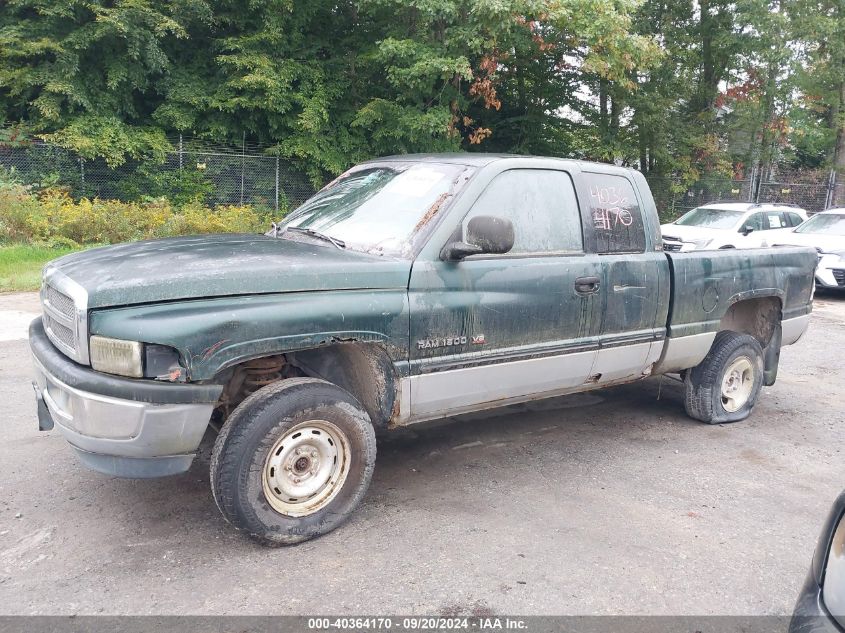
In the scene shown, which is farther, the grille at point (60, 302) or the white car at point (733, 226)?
the white car at point (733, 226)

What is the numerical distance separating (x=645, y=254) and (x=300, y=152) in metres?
14.1

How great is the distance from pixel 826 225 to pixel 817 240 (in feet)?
3.07

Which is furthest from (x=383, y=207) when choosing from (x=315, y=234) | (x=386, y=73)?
(x=386, y=73)

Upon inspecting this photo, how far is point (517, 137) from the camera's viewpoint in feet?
70.2

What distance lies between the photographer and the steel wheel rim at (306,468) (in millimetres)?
3438

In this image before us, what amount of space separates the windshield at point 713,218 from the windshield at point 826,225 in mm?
1383

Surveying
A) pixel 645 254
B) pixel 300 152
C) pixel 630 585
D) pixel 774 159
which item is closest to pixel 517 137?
pixel 300 152

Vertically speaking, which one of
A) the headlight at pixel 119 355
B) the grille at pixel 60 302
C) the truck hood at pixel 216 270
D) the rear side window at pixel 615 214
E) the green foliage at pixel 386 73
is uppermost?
the green foliage at pixel 386 73

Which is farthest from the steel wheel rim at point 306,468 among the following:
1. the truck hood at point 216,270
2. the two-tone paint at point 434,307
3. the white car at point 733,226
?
the white car at point 733,226

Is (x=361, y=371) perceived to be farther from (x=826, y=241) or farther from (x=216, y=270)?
(x=826, y=241)

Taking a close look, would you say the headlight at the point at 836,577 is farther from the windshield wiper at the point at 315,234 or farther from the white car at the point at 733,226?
the white car at the point at 733,226

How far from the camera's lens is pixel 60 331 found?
11.2 ft

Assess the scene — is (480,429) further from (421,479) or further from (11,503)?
(11,503)

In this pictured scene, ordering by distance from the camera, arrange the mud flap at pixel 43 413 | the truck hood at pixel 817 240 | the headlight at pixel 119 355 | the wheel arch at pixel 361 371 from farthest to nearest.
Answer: the truck hood at pixel 817 240
the wheel arch at pixel 361 371
the mud flap at pixel 43 413
the headlight at pixel 119 355
